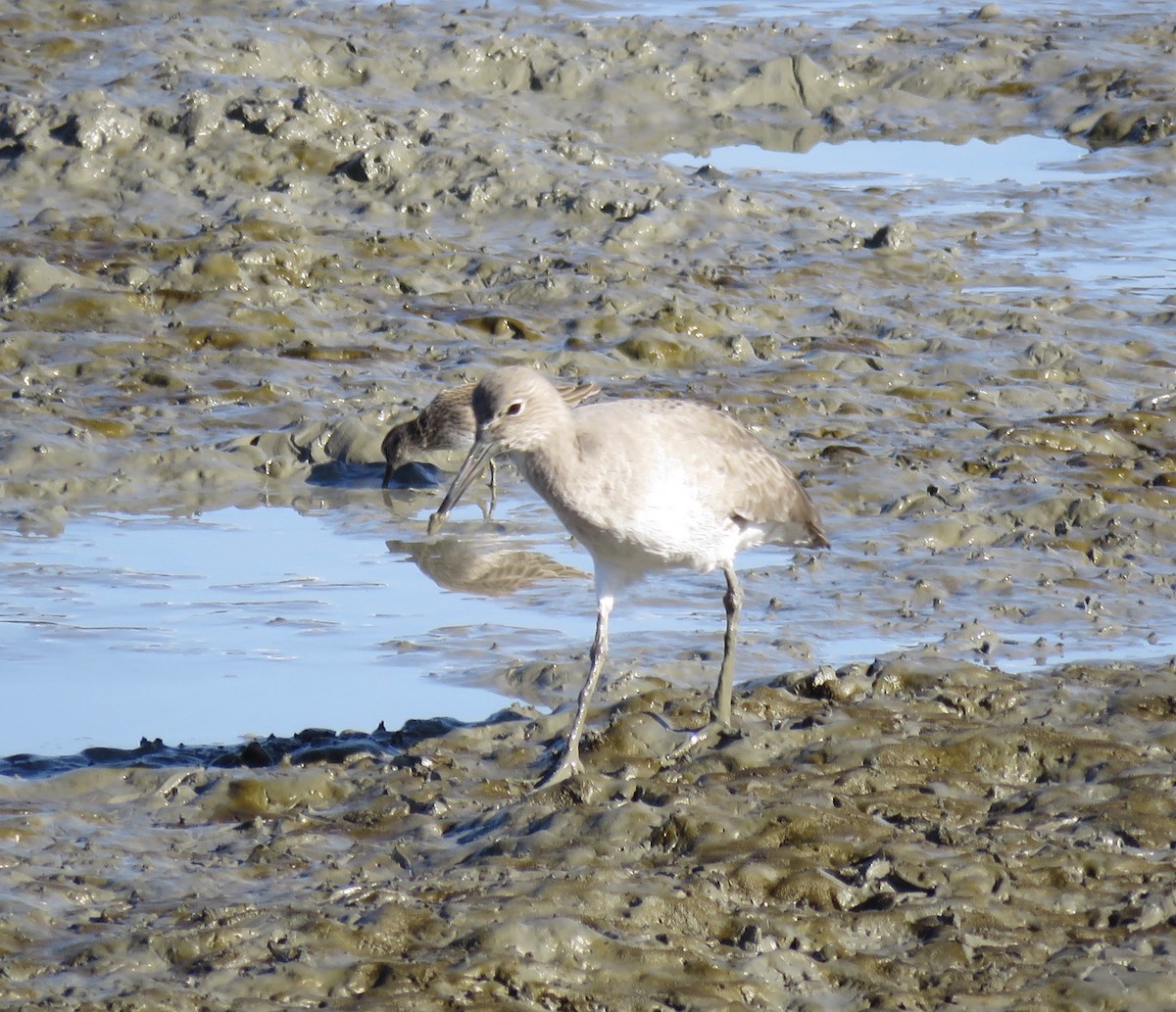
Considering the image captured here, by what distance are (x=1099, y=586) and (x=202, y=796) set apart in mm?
3864

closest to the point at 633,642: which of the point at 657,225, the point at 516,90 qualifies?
the point at 657,225

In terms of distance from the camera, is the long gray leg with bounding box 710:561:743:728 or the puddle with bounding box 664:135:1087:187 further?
the puddle with bounding box 664:135:1087:187

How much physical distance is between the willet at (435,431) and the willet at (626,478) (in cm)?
266

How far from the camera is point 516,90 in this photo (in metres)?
14.5

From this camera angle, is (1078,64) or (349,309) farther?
(1078,64)

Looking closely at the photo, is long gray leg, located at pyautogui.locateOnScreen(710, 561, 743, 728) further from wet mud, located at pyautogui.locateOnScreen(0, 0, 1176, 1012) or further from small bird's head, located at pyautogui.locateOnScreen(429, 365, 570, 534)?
small bird's head, located at pyautogui.locateOnScreen(429, 365, 570, 534)

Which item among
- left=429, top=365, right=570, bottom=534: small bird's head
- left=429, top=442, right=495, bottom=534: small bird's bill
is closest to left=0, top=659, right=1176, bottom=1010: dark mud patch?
left=429, top=442, right=495, bottom=534: small bird's bill

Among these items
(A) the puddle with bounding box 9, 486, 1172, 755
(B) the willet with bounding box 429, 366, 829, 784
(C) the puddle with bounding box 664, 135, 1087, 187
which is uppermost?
(B) the willet with bounding box 429, 366, 829, 784

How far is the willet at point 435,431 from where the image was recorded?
860 centimetres

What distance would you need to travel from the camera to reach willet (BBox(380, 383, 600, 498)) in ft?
28.2

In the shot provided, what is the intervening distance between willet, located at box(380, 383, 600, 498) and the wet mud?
16cm

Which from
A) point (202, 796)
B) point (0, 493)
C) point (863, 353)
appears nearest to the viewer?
point (202, 796)

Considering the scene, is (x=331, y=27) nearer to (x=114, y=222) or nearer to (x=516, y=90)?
(x=516, y=90)

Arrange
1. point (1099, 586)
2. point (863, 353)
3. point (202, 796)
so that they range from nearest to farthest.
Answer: point (202, 796), point (1099, 586), point (863, 353)
